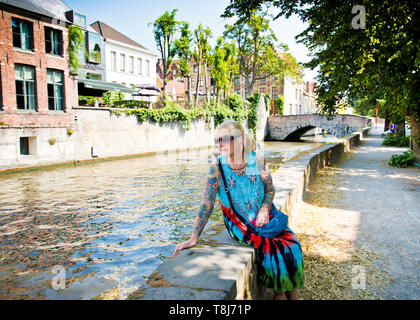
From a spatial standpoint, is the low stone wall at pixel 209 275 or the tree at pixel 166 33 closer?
the low stone wall at pixel 209 275

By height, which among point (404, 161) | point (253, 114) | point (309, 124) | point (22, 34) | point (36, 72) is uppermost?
point (22, 34)

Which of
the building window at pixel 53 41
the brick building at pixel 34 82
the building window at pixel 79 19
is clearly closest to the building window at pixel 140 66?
the building window at pixel 79 19

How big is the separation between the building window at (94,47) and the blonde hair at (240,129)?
102 ft

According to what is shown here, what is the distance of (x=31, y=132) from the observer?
16203mm

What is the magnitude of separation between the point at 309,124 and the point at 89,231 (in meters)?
34.1

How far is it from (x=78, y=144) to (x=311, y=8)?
15.6 metres

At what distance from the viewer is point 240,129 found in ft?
8.66

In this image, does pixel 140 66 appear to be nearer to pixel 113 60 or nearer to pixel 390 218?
pixel 113 60

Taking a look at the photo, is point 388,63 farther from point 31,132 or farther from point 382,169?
point 31,132

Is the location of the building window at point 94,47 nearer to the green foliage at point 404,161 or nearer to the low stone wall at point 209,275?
the green foliage at point 404,161

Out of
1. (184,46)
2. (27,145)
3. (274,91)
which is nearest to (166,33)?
(184,46)

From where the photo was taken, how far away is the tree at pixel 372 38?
6406 millimetres
